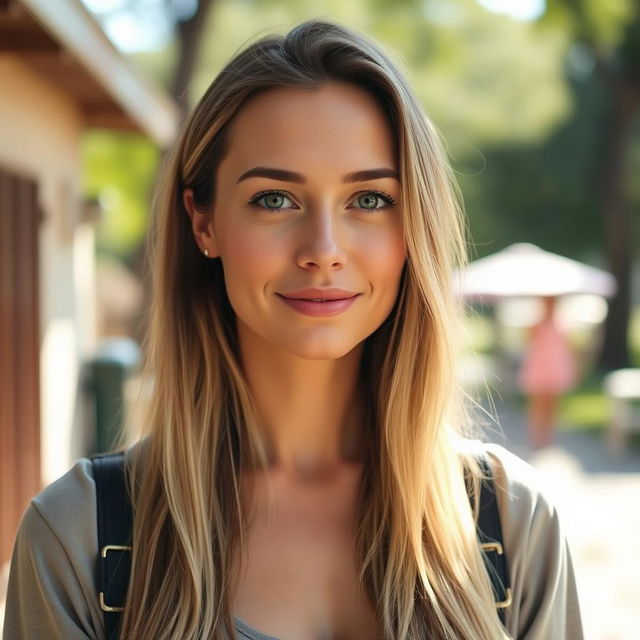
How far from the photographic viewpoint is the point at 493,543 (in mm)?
1872

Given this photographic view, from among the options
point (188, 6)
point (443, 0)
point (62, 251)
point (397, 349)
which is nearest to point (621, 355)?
point (443, 0)

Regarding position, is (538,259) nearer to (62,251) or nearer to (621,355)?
(62,251)

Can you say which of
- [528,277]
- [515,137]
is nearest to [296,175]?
[528,277]

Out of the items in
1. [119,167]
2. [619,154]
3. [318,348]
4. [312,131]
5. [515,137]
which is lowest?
[318,348]

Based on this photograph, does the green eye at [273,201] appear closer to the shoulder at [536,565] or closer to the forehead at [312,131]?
the forehead at [312,131]

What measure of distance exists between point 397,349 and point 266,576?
516mm

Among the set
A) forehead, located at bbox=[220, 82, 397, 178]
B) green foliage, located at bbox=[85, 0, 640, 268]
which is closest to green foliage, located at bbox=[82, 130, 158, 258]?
green foliage, located at bbox=[85, 0, 640, 268]

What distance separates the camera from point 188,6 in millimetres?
14023

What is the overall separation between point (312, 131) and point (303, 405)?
565 millimetres

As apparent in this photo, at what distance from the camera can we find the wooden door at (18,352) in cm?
555

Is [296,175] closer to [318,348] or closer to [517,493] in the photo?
[318,348]

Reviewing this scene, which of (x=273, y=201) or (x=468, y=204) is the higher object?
(x=468, y=204)

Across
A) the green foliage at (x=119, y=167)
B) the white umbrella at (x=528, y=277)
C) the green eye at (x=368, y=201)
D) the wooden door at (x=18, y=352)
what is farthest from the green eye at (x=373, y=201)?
the green foliage at (x=119, y=167)

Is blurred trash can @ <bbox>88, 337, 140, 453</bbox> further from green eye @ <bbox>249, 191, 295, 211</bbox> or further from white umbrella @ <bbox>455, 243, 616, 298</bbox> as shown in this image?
green eye @ <bbox>249, 191, 295, 211</bbox>
